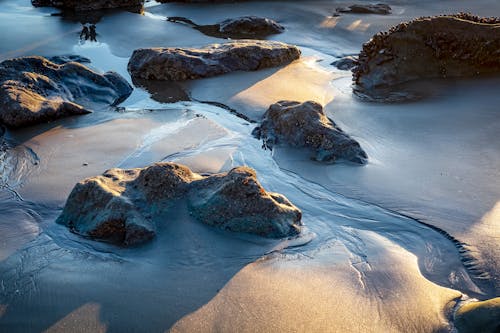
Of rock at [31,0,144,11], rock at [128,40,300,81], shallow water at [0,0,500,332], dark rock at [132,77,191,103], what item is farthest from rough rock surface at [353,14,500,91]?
rock at [31,0,144,11]

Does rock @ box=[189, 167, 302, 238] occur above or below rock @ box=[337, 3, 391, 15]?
below

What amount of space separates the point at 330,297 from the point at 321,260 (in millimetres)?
321

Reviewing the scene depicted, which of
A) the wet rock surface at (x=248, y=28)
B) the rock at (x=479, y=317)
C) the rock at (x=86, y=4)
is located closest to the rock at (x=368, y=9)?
the wet rock surface at (x=248, y=28)

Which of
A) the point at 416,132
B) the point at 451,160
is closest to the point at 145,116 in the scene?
the point at 416,132

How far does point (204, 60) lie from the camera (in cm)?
655

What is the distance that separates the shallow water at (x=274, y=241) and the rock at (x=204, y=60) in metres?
0.56

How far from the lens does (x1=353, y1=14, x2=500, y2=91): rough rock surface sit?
5.82m

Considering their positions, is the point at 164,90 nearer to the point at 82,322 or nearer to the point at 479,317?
the point at 82,322

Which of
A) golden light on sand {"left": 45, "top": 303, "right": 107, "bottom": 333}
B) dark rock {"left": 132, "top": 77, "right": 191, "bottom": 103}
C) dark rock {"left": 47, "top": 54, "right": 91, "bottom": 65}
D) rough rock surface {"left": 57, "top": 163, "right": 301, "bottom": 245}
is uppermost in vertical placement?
rough rock surface {"left": 57, "top": 163, "right": 301, "bottom": 245}

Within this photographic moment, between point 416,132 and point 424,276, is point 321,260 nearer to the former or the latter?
point 424,276

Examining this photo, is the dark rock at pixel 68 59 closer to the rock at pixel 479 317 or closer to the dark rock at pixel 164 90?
the dark rock at pixel 164 90

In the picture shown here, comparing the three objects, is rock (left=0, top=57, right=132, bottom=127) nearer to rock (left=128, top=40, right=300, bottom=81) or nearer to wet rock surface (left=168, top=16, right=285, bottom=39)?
rock (left=128, top=40, right=300, bottom=81)

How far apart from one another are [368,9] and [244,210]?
7.14 m

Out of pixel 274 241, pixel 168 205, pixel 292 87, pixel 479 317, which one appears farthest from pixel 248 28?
pixel 479 317
